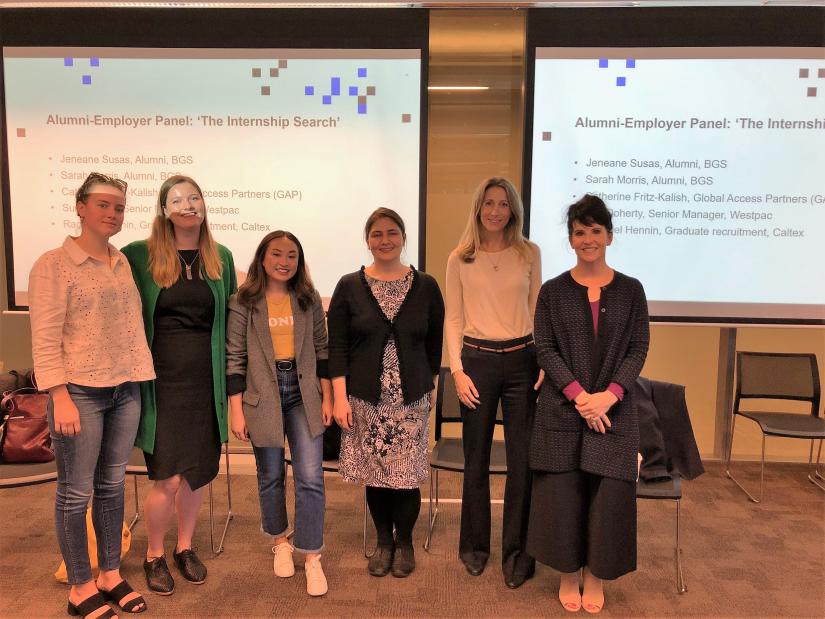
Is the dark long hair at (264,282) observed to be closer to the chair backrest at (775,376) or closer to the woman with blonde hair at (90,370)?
the woman with blonde hair at (90,370)

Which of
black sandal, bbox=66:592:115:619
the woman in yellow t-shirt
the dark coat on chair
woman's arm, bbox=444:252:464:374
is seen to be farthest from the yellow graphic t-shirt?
the dark coat on chair

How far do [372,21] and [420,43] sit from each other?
301 millimetres

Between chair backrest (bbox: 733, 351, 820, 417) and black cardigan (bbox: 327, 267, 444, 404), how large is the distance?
7.63 ft

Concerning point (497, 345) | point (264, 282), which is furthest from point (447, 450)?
point (264, 282)

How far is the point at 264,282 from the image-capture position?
2402 millimetres

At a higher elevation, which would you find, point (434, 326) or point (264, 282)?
point (264, 282)

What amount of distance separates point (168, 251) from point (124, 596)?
4.39 ft

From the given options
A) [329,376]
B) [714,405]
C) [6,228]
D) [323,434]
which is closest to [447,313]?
[329,376]

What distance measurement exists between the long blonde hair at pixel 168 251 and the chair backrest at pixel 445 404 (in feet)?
4.45

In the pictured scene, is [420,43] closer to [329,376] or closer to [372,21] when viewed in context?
[372,21]

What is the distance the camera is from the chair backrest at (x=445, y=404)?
3132 mm

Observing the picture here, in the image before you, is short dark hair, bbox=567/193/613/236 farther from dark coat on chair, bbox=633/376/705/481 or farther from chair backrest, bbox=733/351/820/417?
chair backrest, bbox=733/351/820/417

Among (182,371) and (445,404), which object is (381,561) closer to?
(445,404)

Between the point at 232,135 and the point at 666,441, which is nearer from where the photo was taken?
the point at 666,441
